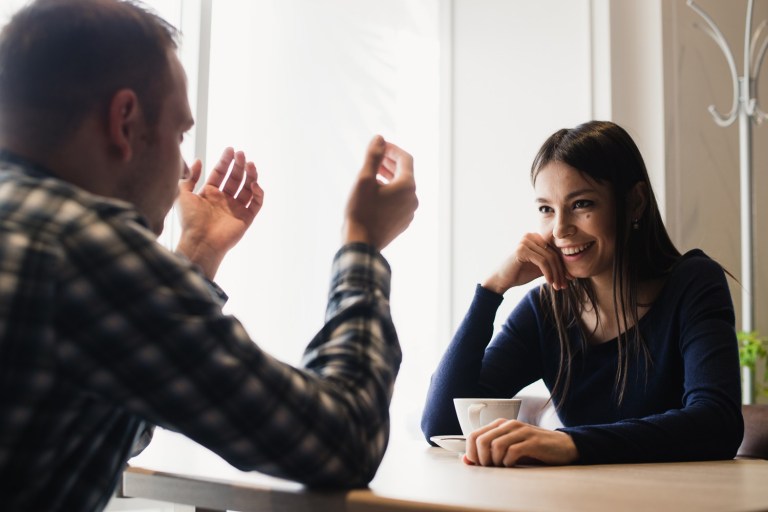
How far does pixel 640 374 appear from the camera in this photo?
70.1 inches

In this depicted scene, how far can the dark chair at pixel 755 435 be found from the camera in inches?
65.9

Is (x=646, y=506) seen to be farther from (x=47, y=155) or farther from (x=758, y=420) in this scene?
(x=758, y=420)

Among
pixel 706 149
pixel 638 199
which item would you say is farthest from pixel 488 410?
pixel 706 149

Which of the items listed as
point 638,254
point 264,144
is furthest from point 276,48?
point 638,254

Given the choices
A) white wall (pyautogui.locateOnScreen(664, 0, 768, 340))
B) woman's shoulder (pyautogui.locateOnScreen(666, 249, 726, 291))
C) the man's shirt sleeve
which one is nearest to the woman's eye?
woman's shoulder (pyautogui.locateOnScreen(666, 249, 726, 291))

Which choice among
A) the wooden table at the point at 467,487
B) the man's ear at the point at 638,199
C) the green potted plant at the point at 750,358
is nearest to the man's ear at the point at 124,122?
the wooden table at the point at 467,487

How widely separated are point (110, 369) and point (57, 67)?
0.95ft

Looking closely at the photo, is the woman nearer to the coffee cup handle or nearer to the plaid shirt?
the coffee cup handle

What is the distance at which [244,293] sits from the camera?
9.99 ft

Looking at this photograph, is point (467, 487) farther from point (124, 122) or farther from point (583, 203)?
point (583, 203)

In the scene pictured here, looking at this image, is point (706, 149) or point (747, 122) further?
point (706, 149)

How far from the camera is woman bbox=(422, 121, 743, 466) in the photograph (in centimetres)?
175

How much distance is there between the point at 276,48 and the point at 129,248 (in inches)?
99.9

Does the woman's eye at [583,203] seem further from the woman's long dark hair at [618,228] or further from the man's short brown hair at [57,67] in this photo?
the man's short brown hair at [57,67]
